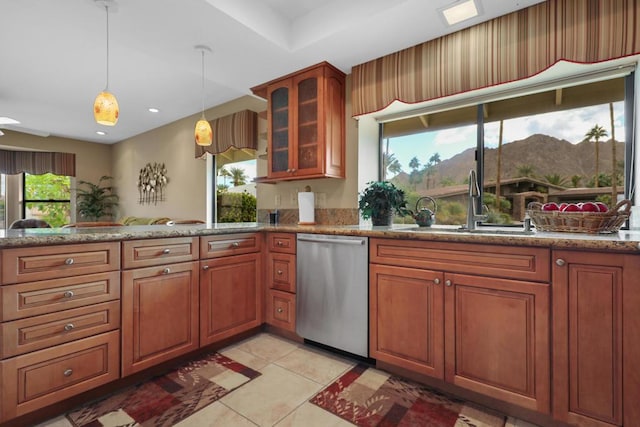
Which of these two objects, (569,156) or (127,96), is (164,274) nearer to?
(569,156)

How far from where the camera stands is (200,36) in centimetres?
231

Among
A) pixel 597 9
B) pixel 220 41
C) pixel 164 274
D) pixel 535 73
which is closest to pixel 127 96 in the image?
pixel 220 41

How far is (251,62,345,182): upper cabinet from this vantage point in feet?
9.05

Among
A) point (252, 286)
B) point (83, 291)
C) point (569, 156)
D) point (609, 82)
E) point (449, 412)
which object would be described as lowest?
point (449, 412)

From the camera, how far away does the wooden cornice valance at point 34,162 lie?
232 inches

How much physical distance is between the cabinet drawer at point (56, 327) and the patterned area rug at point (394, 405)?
1.19 meters

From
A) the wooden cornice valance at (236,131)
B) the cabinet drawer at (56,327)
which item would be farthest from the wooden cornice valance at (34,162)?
the cabinet drawer at (56,327)

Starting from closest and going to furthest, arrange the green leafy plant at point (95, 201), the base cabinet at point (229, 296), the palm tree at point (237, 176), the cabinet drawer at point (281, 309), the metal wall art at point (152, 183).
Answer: the base cabinet at point (229, 296) < the cabinet drawer at point (281, 309) < the palm tree at point (237, 176) < the metal wall art at point (152, 183) < the green leafy plant at point (95, 201)

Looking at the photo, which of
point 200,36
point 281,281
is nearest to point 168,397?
point 281,281

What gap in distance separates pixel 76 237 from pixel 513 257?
2102 millimetres

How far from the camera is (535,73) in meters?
1.91

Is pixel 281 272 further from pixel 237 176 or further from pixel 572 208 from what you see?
pixel 237 176

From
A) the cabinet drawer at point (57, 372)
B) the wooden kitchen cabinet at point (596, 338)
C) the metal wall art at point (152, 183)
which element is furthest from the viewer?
the metal wall art at point (152, 183)

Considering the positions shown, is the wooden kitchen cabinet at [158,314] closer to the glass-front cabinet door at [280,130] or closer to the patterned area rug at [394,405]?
the patterned area rug at [394,405]
